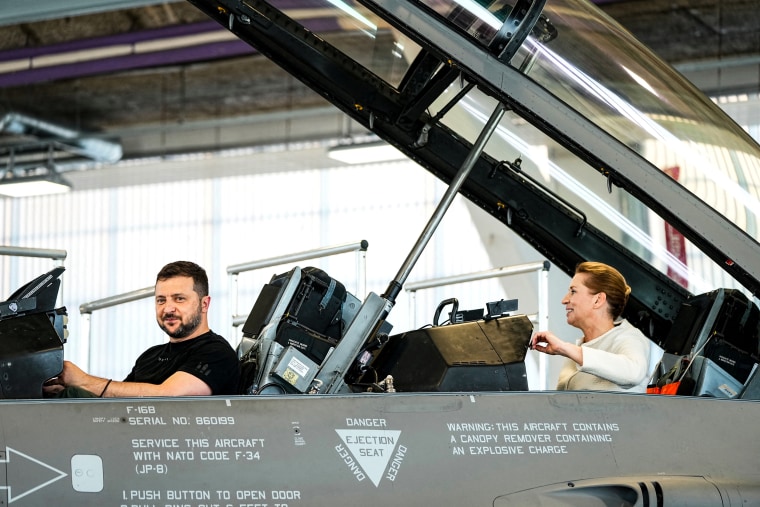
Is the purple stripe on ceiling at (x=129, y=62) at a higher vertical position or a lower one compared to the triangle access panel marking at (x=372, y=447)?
higher

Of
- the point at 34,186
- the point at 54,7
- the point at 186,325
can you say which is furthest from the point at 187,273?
the point at 34,186

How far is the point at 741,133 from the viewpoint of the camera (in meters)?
3.27

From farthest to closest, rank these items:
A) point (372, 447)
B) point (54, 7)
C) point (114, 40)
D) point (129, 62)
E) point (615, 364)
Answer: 1. point (129, 62)
2. point (114, 40)
3. point (54, 7)
4. point (615, 364)
5. point (372, 447)

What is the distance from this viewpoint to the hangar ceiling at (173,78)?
1028cm

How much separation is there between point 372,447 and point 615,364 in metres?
1.07

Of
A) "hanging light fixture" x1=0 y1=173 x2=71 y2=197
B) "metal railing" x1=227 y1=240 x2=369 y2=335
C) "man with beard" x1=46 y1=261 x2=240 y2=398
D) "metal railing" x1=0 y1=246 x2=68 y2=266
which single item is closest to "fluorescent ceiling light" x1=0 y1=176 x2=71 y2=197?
"hanging light fixture" x1=0 y1=173 x2=71 y2=197

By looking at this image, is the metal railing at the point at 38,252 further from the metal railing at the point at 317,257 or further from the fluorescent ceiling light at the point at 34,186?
the fluorescent ceiling light at the point at 34,186

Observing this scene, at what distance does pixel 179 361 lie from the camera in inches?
127

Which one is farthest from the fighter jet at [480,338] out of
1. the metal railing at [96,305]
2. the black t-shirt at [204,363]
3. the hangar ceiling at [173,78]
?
the hangar ceiling at [173,78]

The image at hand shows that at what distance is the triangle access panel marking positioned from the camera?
8.16 feet

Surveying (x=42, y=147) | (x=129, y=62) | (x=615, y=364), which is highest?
(x=129, y=62)

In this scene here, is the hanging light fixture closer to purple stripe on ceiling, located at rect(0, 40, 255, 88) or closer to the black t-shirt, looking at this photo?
purple stripe on ceiling, located at rect(0, 40, 255, 88)

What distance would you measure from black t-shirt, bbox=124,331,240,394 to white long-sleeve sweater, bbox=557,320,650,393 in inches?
43.6

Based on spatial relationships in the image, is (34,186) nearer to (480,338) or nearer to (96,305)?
(96,305)
